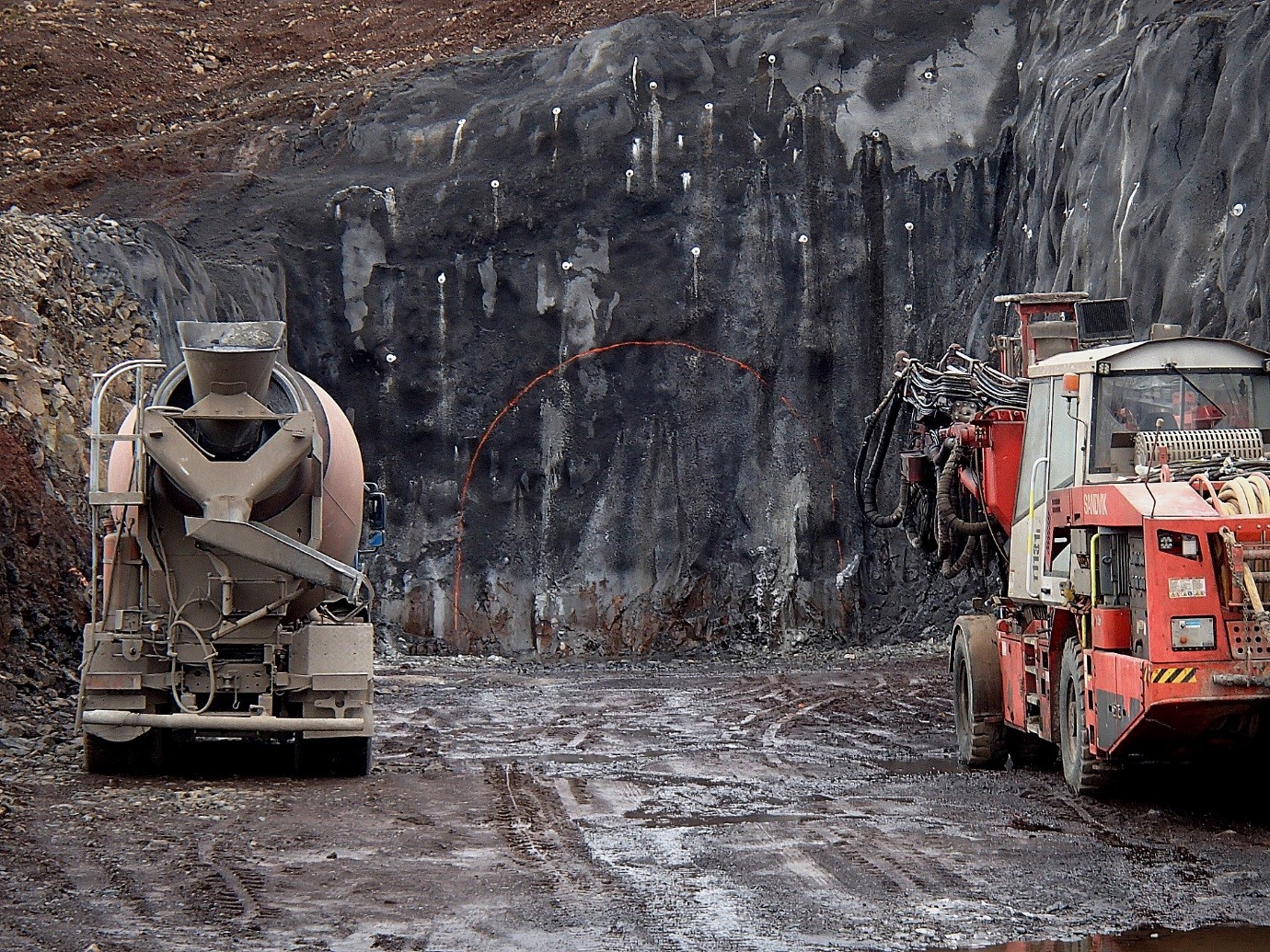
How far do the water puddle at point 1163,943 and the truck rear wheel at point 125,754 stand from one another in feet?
25.5

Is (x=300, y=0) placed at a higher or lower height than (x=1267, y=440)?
higher

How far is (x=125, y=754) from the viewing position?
498 inches

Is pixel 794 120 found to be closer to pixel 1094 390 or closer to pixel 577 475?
pixel 577 475

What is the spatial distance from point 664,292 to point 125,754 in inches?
697

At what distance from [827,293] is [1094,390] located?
18.1 m

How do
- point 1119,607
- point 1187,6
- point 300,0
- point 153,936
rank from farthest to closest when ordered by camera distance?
point 300,0, point 1187,6, point 1119,607, point 153,936

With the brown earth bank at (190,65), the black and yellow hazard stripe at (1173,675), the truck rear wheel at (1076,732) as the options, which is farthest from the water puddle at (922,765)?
the brown earth bank at (190,65)

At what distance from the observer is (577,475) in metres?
28.3

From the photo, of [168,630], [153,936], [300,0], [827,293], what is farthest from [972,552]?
[300,0]

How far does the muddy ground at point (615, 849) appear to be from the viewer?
7328 mm

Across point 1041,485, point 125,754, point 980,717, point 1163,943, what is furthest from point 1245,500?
point 125,754

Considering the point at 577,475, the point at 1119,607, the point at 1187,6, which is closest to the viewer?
the point at 1119,607

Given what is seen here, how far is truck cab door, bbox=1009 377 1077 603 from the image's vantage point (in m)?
11.4

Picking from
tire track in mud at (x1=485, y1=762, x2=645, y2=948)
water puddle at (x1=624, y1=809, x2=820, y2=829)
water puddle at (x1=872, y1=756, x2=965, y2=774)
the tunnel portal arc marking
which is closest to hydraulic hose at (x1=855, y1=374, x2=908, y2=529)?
water puddle at (x1=872, y1=756, x2=965, y2=774)
